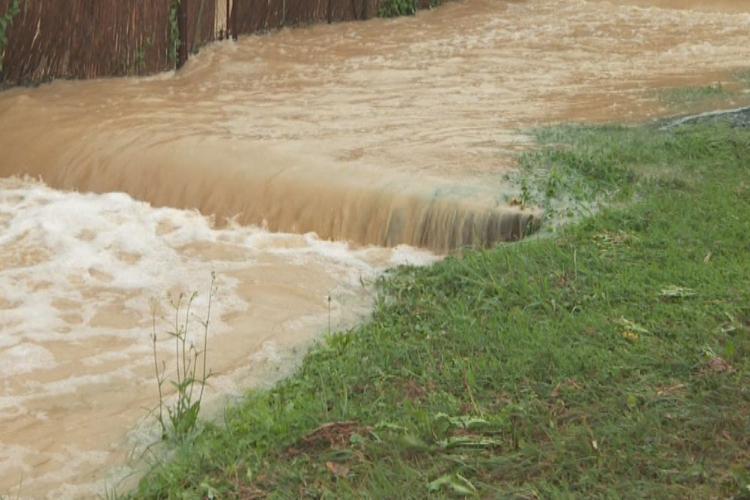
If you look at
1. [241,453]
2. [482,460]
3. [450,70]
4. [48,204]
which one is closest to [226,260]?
[48,204]

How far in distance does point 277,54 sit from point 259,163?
4.10 m

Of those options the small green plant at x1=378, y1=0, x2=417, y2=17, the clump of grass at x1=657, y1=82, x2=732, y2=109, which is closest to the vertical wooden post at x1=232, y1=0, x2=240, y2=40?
the small green plant at x1=378, y1=0, x2=417, y2=17

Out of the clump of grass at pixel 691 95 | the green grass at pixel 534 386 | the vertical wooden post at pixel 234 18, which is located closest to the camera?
the green grass at pixel 534 386

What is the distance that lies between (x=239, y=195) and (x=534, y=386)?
389cm

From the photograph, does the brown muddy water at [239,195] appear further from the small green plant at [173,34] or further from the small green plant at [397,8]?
the small green plant at [397,8]

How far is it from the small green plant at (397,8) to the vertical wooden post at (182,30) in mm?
4080

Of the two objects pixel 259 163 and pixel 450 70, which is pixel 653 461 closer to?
pixel 259 163

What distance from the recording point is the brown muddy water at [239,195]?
18.2 feet

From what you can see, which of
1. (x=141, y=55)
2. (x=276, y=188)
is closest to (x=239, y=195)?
(x=276, y=188)

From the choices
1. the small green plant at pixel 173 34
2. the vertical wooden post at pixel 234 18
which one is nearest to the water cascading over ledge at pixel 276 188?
the small green plant at pixel 173 34

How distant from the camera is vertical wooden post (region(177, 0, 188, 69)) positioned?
424 inches

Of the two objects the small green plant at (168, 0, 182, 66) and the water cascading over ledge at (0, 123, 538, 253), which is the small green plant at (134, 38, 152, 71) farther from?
the water cascading over ledge at (0, 123, 538, 253)

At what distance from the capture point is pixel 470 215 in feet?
23.1

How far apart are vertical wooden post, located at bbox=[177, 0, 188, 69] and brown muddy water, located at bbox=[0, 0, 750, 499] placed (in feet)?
0.67
